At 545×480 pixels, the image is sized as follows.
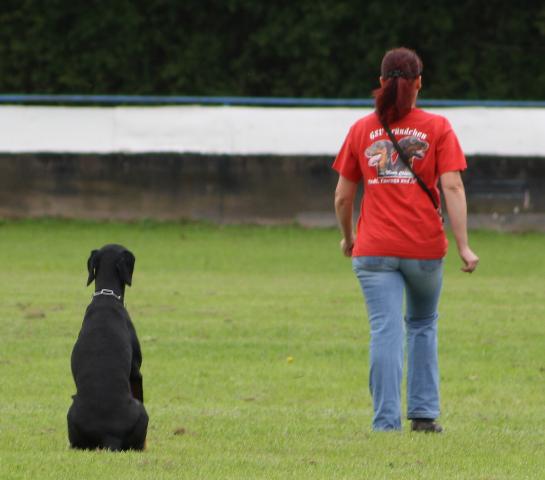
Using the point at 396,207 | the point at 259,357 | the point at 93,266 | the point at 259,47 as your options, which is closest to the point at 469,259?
the point at 396,207

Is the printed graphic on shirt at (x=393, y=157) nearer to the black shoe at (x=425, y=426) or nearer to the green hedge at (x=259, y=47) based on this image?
the black shoe at (x=425, y=426)

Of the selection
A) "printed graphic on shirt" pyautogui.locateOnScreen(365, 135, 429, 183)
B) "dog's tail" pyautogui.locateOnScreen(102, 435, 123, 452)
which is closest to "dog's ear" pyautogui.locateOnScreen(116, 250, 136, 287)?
"dog's tail" pyautogui.locateOnScreen(102, 435, 123, 452)

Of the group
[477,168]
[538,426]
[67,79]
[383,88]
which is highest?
[67,79]

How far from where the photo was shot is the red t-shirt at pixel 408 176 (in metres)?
7.03

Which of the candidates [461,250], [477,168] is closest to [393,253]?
[461,250]

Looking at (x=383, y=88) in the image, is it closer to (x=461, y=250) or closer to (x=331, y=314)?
(x=461, y=250)

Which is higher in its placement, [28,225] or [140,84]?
[140,84]

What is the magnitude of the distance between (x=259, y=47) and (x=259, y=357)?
1485 cm

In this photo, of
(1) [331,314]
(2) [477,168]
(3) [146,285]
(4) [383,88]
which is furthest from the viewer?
(2) [477,168]

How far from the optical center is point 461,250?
7.16m

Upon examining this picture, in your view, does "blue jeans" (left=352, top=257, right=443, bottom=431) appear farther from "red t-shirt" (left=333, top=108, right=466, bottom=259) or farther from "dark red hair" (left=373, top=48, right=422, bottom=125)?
"dark red hair" (left=373, top=48, right=422, bottom=125)

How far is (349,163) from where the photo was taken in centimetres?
720

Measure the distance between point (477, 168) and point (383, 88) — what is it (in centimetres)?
1358

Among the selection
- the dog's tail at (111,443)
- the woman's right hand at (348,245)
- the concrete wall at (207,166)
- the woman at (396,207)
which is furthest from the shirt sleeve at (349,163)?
the concrete wall at (207,166)
